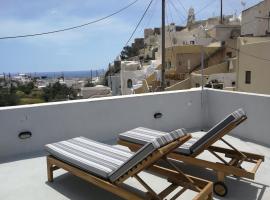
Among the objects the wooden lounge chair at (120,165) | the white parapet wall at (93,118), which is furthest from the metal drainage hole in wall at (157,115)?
the wooden lounge chair at (120,165)

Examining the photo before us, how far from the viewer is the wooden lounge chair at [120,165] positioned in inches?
107

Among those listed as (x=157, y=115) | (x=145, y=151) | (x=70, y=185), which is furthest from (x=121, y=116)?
(x=145, y=151)

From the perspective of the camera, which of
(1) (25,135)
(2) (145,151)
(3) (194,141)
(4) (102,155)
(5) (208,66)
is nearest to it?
(2) (145,151)

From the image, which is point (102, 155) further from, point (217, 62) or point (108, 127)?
point (217, 62)

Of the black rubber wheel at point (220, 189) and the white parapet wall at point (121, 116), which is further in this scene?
the white parapet wall at point (121, 116)

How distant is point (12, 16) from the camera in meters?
13.4

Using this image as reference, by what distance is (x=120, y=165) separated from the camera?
2.97 m

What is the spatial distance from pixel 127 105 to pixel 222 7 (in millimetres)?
40504

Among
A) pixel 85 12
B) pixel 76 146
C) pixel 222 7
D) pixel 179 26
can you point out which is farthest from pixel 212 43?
pixel 76 146

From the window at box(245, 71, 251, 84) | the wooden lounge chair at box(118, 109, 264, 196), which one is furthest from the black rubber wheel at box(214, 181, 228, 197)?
the window at box(245, 71, 251, 84)

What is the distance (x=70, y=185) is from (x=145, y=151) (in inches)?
59.4

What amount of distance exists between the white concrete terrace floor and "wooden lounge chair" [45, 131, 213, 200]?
24 cm

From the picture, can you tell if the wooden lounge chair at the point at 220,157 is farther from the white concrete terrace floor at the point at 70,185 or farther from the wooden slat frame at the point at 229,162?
the white concrete terrace floor at the point at 70,185

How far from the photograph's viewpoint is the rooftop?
3.58 meters
